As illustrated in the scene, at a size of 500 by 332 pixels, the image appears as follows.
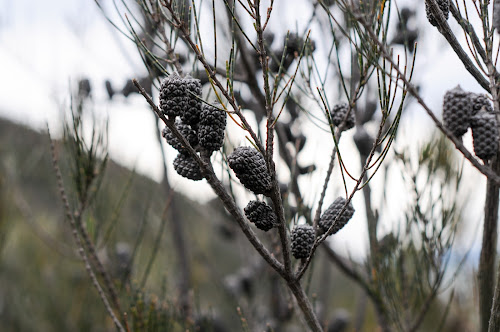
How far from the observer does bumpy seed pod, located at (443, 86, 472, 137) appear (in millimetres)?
478

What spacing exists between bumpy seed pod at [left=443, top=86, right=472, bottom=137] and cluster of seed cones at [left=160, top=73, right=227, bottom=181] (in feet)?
0.77

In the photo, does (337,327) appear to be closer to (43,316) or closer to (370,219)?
(370,219)

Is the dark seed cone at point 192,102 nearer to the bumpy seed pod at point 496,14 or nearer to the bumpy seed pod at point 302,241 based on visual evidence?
Answer: the bumpy seed pod at point 302,241

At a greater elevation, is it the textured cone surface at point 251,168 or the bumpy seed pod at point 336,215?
the textured cone surface at point 251,168

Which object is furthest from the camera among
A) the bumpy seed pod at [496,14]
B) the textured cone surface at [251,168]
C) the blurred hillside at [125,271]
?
the blurred hillside at [125,271]

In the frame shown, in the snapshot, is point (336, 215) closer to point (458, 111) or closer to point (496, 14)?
point (458, 111)

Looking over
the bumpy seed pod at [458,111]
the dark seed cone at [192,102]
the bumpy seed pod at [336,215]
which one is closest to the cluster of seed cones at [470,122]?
the bumpy seed pod at [458,111]

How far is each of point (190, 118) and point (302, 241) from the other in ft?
0.57

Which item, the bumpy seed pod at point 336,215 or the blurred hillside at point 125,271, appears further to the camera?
the blurred hillside at point 125,271

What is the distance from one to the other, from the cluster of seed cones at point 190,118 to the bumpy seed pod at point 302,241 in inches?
4.8

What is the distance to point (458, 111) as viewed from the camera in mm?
478

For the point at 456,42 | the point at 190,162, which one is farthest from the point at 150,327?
the point at 456,42

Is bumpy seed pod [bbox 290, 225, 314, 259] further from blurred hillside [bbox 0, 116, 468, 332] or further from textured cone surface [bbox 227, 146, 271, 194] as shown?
blurred hillside [bbox 0, 116, 468, 332]

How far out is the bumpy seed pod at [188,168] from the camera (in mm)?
494
